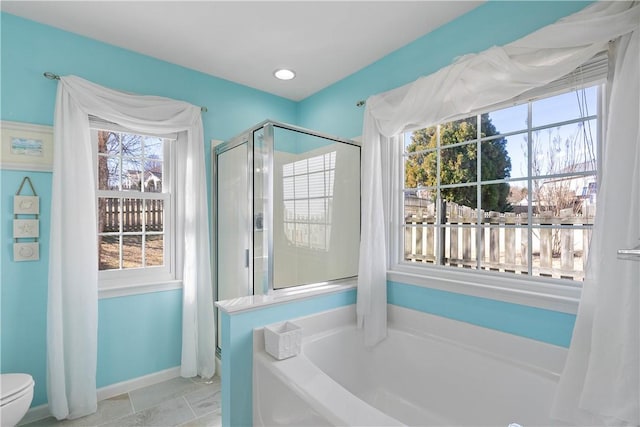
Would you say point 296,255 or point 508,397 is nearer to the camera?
point 508,397

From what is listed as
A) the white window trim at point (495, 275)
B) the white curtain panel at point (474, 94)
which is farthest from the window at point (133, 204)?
the white window trim at point (495, 275)

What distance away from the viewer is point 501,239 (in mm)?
1800

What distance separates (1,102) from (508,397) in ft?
10.9

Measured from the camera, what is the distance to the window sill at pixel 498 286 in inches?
57.6

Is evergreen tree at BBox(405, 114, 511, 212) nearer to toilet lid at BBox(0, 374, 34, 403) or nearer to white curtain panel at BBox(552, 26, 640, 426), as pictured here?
white curtain panel at BBox(552, 26, 640, 426)

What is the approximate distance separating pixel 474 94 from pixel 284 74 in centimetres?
158

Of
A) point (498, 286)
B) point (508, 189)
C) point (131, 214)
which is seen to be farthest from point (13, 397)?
point (508, 189)

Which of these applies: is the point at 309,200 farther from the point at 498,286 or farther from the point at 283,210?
the point at 498,286

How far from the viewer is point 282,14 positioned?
6.08 ft

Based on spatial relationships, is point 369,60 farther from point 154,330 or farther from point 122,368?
point 122,368

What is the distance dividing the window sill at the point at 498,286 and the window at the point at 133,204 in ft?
6.15

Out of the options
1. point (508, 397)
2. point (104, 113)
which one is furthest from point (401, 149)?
point (104, 113)

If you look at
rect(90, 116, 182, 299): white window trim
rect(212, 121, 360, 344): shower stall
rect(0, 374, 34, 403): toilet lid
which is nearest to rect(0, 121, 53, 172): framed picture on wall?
rect(90, 116, 182, 299): white window trim

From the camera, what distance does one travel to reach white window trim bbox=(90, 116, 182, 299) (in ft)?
7.19
